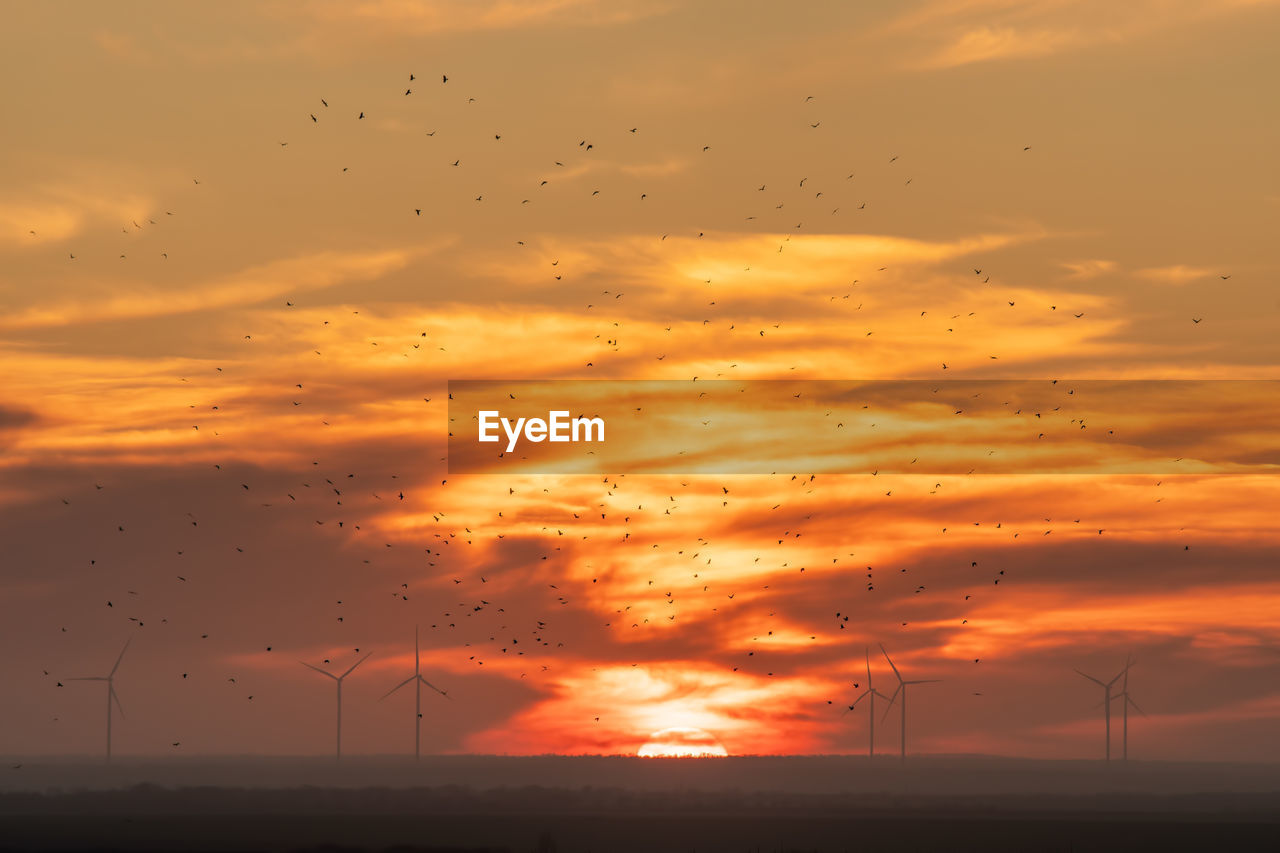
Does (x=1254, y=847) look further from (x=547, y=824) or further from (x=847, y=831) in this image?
(x=547, y=824)

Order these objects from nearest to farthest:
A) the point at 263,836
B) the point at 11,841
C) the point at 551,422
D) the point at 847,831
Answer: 1. the point at 551,422
2. the point at 11,841
3. the point at 263,836
4. the point at 847,831

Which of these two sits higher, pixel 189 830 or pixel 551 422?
pixel 551 422

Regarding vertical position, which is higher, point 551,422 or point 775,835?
point 551,422

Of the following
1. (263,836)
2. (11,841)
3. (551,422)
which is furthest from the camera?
(263,836)

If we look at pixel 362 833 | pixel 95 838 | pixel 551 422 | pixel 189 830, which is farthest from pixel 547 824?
pixel 551 422

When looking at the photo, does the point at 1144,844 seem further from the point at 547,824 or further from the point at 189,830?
the point at 189,830

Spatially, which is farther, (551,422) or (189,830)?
(189,830)

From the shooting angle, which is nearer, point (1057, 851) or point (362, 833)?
point (1057, 851)

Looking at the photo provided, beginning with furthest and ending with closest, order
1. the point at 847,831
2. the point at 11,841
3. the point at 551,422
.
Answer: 1. the point at 847,831
2. the point at 11,841
3. the point at 551,422

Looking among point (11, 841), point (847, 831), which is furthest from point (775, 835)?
point (11, 841)
